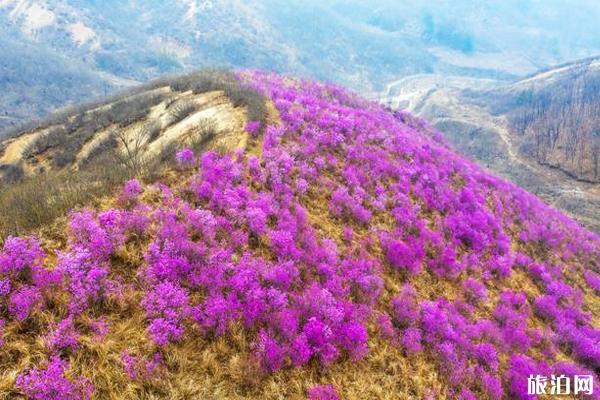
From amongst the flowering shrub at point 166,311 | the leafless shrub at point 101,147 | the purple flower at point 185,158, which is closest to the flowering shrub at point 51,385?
the flowering shrub at point 166,311

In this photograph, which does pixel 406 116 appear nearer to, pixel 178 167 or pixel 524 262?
pixel 524 262

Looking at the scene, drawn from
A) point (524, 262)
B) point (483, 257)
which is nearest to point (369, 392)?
point (483, 257)

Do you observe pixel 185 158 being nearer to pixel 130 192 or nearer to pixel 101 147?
pixel 130 192

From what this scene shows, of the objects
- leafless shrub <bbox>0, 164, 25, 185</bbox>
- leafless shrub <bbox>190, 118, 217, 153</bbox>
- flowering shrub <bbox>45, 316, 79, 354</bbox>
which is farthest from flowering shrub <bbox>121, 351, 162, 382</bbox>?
leafless shrub <bbox>0, 164, 25, 185</bbox>

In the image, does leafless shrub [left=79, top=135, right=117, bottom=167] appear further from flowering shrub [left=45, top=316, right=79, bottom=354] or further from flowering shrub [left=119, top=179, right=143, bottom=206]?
flowering shrub [left=45, top=316, right=79, bottom=354]

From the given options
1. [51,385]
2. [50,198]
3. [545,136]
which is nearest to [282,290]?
[51,385]

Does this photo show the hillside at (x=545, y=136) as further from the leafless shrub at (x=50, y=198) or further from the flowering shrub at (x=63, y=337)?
the flowering shrub at (x=63, y=337)
